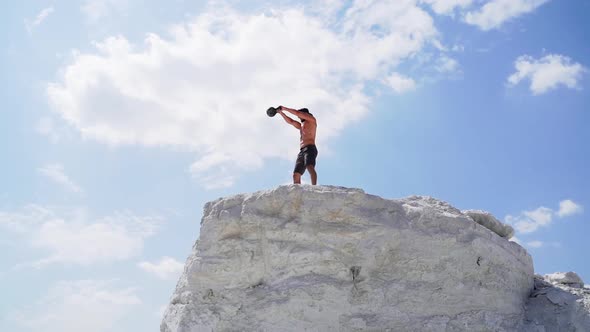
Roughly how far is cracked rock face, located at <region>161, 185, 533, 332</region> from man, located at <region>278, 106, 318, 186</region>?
3.77 feet

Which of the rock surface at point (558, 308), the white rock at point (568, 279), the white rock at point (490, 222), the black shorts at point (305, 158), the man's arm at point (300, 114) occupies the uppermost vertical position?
the man's arm at point (300, 114)

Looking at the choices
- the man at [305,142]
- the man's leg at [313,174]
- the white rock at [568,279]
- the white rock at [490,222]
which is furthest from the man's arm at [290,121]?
the white rock at [568,279]

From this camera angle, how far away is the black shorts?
10.1 metres

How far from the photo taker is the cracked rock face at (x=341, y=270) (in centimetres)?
836

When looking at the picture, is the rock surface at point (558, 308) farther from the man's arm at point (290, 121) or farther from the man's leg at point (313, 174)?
the man's arm at point (290, 121)

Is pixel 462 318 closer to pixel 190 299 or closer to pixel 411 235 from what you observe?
pixel 411 235

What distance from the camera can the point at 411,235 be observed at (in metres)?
8.77

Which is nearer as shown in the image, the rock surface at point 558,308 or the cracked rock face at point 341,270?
the cracked rock face at point 341,270

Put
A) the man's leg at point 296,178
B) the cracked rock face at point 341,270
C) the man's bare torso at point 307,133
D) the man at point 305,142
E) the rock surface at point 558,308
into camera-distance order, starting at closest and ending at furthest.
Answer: the cracked rock face at point 341,270 < the rock surface at point 558,308 < the man's leg at point 296,178 < the man at point 305,142 < the man's bare torso at point 307,133

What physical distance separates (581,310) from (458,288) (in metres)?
2.00

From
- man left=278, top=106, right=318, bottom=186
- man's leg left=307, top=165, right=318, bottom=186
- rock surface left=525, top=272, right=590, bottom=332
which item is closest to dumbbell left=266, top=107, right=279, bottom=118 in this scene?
man left=278, top=106, right=318, bottom=186

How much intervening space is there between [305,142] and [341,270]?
2.79m

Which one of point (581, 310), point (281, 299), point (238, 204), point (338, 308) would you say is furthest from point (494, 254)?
point (238, 204)

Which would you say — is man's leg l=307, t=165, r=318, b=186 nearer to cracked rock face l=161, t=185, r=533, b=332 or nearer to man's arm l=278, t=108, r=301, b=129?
man's arm l=278, t=108, r=301, b=129
